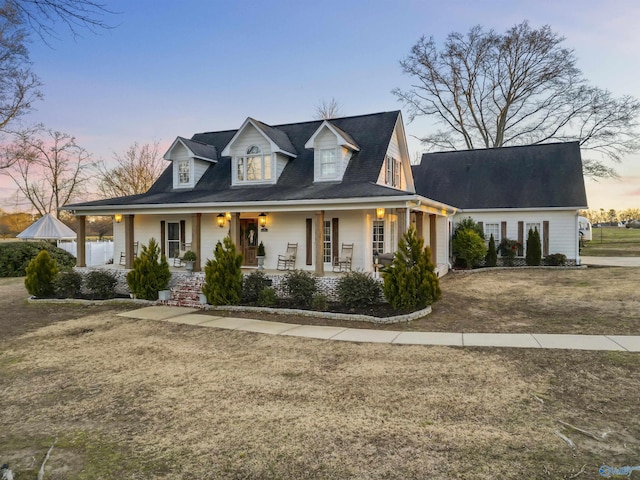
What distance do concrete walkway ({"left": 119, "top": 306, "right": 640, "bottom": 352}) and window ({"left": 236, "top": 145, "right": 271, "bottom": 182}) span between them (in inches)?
320

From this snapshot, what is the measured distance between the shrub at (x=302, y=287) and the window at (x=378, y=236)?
4.03m

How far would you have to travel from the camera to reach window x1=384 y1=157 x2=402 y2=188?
55.9ft

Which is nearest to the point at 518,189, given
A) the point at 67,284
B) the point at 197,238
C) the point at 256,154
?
the point at 256,154

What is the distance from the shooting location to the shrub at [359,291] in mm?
11672

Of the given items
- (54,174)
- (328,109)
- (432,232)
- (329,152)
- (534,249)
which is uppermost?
(328,109)

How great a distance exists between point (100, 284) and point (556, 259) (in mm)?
21106

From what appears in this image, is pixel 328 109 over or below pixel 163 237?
over

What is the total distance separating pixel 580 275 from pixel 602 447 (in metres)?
15.8

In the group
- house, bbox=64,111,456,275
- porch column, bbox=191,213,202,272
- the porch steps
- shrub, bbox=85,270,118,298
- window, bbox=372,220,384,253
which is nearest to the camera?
the porch steps

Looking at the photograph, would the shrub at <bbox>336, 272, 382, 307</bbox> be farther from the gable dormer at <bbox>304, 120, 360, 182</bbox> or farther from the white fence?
the white fence

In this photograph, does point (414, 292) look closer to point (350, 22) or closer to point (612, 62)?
point (350, 22)

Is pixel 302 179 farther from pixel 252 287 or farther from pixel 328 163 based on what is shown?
pixel 252 287

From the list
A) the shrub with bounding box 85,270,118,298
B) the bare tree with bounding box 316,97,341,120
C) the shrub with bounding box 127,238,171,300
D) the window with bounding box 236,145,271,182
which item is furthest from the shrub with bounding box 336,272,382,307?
the bare tree with bounding box 316,97,341,120

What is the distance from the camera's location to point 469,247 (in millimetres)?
20500
